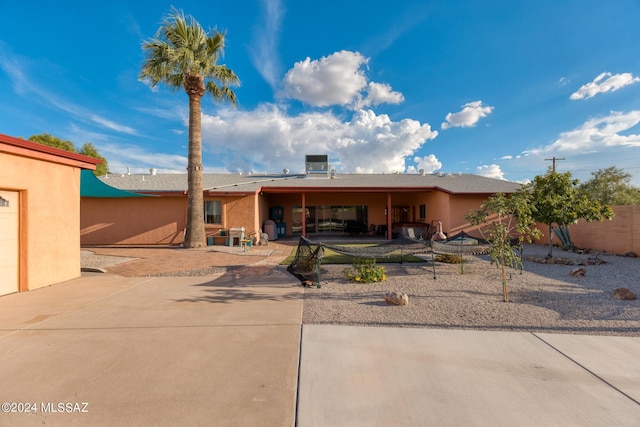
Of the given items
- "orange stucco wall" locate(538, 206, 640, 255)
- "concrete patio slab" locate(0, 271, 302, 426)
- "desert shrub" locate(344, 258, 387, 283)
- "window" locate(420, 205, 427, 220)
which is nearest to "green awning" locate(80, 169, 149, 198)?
"concrete patio slab" locate(0, 271, 302, 426)

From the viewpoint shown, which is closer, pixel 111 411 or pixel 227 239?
pixel 111 411

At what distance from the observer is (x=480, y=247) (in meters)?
7.56

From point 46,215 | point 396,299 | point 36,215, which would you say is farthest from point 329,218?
point 36,215

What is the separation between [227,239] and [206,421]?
40.5 feet

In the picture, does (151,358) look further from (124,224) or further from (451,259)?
(124,224)

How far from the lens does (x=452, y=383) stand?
2.76 m

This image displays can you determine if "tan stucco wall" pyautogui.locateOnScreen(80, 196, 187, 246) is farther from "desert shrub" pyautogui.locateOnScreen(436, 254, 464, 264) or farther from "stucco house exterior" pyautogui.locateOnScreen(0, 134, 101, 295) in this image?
"desert shrub" pyautogui.locateOnScreen(436, 254, 464, 264)

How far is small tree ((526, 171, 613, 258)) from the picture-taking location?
8.98 metres

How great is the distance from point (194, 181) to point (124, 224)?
5.03m

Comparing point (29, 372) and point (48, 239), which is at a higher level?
point (48, 239)

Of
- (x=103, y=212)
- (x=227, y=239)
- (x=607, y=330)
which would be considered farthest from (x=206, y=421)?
(x=103, y=212)

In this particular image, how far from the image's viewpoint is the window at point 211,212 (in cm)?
1474

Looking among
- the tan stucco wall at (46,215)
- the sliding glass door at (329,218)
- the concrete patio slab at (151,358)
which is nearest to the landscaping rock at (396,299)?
the concrete patio slab at (151,358)

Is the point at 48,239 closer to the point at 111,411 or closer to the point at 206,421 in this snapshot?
the point at 111,411
